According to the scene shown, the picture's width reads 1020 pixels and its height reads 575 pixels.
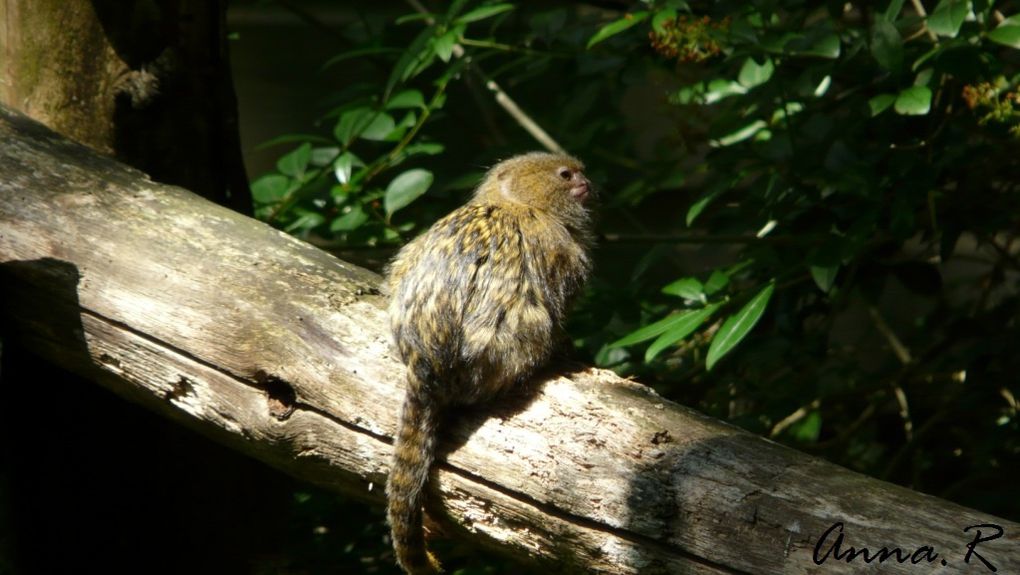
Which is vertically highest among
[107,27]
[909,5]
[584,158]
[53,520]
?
[909,5]

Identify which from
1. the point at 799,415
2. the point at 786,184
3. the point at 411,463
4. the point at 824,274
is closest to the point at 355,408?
the point at 411,463

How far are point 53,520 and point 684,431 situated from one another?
196 centimetres

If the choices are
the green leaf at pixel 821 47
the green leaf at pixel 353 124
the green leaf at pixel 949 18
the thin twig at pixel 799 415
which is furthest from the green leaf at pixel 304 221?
the green leaf at pixel 949 18

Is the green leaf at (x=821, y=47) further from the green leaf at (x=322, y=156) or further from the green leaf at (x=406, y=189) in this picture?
the green leaf at (x=322, y=156)

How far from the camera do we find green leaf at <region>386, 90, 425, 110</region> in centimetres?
361

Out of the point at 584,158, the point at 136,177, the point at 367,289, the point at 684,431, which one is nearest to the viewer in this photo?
the point at 684,431

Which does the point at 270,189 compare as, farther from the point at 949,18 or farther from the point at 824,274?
the point at 949,18

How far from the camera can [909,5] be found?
14.7 ft

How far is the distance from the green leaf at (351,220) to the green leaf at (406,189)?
106 mm

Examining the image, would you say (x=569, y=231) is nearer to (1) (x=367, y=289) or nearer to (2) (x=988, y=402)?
(1) (x=367, y=289)

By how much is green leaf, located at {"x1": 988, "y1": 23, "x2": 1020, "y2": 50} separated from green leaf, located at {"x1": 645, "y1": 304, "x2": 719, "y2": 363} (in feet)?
3.17

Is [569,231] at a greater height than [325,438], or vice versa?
[569,231]

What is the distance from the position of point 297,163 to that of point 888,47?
1.97 metres

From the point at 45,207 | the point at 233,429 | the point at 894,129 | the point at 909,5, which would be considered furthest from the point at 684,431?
the point at 909,5
